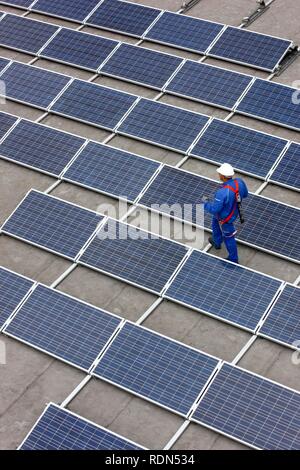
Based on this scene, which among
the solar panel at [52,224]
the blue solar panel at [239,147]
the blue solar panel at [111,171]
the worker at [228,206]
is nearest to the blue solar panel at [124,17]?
the blue solar panel at [239,147]

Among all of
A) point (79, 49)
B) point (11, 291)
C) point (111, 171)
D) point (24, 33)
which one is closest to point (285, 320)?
point (11, 291)

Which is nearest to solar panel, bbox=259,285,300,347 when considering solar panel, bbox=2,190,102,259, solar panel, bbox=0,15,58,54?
solar panel, bbox=2,190,102,259

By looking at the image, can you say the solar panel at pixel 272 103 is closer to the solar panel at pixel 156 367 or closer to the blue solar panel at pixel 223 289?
the blue solar panel at pixel 223 289

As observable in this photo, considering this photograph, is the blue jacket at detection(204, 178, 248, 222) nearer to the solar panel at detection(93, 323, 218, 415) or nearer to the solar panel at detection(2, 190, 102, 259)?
the solar panel at detection(2, 190, 102, 259)

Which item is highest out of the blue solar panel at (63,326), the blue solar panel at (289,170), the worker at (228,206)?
the blue solar panel at (289,170)

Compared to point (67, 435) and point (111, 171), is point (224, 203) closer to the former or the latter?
point (111, 171)

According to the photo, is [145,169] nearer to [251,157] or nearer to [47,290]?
[251,157]
